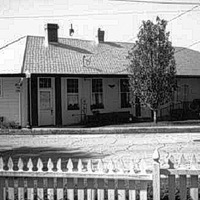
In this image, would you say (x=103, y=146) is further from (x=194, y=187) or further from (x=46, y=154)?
(x=194, y=187)

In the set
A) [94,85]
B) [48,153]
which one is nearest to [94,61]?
[94,85]

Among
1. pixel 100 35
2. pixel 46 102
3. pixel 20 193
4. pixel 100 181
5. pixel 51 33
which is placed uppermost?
pixel 100 35

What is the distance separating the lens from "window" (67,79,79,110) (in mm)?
26203

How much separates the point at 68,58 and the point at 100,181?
78.6 feet

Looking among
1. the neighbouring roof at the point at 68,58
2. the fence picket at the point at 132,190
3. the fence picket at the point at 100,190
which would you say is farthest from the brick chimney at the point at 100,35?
the fence picket at the point at 132,190

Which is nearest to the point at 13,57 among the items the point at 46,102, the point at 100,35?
the point at 46,102

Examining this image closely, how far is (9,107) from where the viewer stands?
2458 centimetres

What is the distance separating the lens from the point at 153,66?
2317 cm

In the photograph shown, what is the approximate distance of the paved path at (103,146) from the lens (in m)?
13.1

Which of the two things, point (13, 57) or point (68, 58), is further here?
point (68, 58)

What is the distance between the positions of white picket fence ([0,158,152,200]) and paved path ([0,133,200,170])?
19.0 ft

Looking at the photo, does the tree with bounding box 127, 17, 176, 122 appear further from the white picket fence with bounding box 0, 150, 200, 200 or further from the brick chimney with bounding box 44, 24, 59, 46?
the white picket fence with bounding box 0, 150, 200, 200

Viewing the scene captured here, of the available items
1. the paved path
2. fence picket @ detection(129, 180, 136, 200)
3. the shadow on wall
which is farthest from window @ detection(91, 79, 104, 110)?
fence picket @ detection(129, 180, 136, 200)

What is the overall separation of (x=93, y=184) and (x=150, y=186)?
41.6 inches
